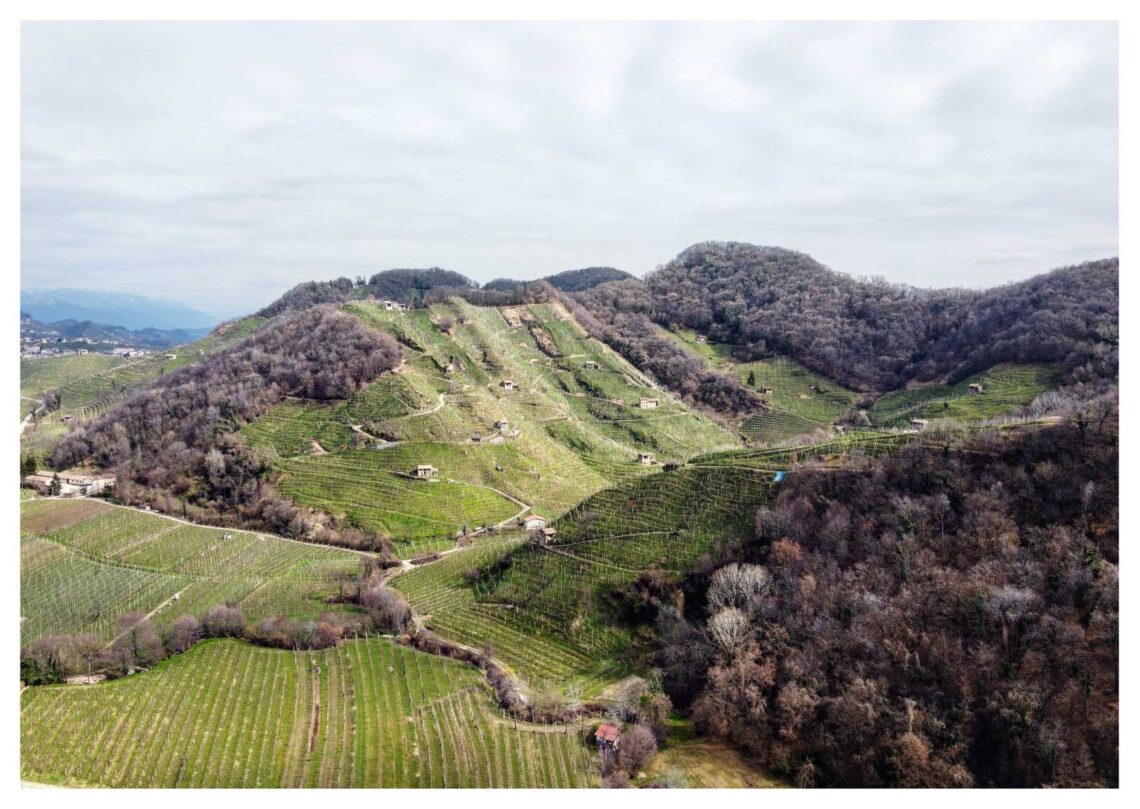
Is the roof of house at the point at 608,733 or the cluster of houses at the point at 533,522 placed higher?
the cluster of houses at the point at 533,522

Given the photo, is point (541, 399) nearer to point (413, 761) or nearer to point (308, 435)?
point (308, 435)

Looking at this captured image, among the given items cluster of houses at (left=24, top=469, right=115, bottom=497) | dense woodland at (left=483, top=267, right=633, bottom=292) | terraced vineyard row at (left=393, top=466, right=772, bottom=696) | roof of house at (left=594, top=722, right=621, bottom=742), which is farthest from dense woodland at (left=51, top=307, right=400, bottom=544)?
dense woodland at (left=483, top=267, right=633, bottom=292)

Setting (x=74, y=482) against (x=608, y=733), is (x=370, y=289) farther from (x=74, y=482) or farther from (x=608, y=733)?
(x=608, y=733)

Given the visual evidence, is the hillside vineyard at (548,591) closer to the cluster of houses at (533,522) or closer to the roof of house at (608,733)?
the roof of house at (608,733)

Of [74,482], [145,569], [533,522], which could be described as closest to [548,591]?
[533,522]

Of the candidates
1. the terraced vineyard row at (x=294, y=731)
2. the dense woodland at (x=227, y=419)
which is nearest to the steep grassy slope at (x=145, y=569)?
the dense woodland at (x=227, y=419)
